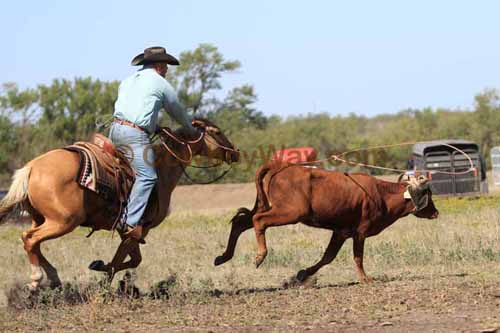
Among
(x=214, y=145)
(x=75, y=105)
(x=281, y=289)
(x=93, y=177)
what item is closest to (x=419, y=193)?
(x=281, y=289)

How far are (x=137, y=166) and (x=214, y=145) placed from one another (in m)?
1.23

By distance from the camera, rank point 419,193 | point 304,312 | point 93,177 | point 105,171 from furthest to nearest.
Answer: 1. point 419,193
2. point 105,171
3. point 93,177
4. point 304,312

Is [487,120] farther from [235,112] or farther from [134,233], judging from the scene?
[134,233]

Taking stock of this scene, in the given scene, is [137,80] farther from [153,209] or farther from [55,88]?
[55,88]

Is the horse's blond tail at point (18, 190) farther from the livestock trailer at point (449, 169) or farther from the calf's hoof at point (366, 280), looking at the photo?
the livestock trailer at point (449, 169)

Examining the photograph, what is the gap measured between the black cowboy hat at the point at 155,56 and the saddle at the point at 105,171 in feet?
3.01

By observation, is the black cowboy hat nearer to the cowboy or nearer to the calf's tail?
the cowboy

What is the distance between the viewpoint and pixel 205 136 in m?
10.3

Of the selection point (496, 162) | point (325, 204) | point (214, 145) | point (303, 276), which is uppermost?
point (496, 162)

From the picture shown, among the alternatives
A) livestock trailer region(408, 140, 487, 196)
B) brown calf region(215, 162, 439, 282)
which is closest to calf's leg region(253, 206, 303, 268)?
brown calf region(215, 162, 439, 282)

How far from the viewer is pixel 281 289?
1004 centimetres

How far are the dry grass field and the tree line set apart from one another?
2348cm

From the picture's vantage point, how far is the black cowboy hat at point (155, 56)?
31.5 feet


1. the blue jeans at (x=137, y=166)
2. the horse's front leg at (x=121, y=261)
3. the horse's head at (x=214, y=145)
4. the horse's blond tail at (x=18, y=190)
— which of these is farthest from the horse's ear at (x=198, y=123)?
the horse's blond tail at (x=18, y=190)
